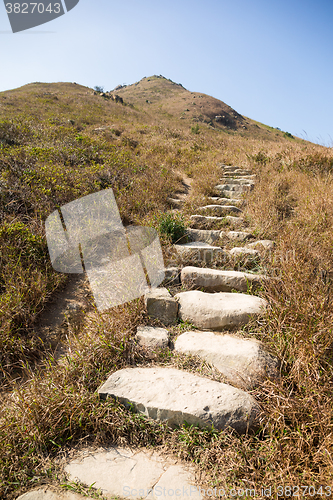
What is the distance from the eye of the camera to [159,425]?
183 centimetres

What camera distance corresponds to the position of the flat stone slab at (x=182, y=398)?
1.76m

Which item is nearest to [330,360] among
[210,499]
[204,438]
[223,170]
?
[204,438]

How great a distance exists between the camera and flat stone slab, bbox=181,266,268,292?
3069 mm

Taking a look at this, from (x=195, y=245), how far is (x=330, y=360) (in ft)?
7.40

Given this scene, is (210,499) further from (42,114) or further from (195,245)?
(42,114)

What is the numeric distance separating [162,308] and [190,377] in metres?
0.85

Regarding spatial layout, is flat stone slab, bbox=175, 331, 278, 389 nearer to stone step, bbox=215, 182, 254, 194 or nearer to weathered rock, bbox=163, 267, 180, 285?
weathered rock, bbox=163, 267, 180, 285

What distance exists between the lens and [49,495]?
4.75 feet

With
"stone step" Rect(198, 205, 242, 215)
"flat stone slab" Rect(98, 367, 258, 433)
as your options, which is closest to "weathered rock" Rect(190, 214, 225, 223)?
"stone step" Rect(198, 205, 242, 215)

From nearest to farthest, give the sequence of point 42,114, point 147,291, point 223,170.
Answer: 1. point 147,291
2. point 223,170
3. point 42,114

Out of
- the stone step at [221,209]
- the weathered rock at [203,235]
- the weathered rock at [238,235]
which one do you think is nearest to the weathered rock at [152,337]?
the weathered rock at [203,235]

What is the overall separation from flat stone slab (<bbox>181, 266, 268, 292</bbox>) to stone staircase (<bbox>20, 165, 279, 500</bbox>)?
0.01 metres

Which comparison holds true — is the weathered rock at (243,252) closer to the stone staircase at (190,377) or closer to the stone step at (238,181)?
the stone staircase at (190,377)

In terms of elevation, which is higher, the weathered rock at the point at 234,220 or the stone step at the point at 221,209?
the stone step at the point at 221,209
